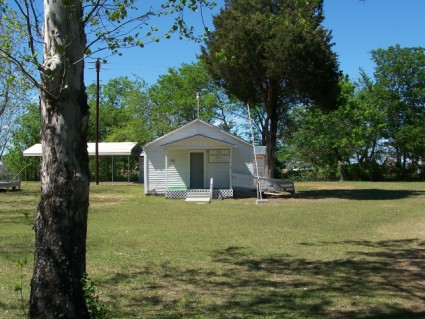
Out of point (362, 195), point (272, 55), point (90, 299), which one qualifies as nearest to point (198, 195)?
point (272, 55)

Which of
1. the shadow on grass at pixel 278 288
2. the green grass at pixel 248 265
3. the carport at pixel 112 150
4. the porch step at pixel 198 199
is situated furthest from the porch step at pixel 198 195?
the carport at pixel 112 150

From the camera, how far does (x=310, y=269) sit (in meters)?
7.89

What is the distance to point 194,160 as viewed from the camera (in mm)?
26578

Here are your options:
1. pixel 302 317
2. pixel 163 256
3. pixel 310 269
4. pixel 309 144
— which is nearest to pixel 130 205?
pixel 163 256

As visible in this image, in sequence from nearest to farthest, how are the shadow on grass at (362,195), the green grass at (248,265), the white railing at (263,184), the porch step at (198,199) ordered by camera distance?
the green grass at (248,265) → the porch step at (198,199) → the shadow on grass at (362,195) → the white railing at (263,184)

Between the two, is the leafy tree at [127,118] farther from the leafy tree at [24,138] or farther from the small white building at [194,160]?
the small white building at [194,160]

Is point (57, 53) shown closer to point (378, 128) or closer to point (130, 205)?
point (130, 205)

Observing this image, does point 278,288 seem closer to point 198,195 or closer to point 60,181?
A: point 60,181

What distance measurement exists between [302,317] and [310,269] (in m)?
2.62

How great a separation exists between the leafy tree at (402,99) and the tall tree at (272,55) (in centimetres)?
2420

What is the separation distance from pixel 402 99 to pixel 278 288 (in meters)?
46.6

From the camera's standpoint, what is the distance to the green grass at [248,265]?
227 inches

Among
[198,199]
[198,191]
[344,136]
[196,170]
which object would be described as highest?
[344,136]

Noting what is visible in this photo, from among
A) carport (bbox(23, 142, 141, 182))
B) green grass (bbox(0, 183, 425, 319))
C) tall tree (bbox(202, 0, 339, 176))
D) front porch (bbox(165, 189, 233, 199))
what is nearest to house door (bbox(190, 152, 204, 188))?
front porch (bbox(165, 189, 233, 199))
